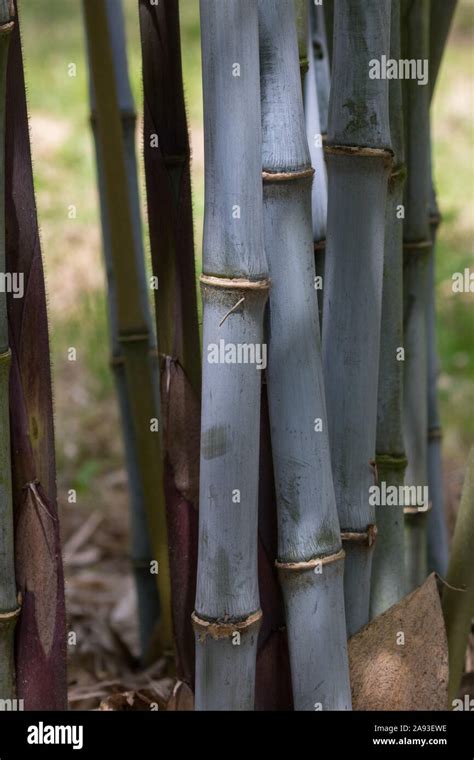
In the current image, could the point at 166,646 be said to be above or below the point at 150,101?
below

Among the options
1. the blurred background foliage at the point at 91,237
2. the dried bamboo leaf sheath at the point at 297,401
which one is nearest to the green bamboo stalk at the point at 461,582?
the dried bamboo leaf sheath at the point at 297,401

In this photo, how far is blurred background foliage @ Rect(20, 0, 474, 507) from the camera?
185cm

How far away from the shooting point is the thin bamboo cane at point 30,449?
0.67 m

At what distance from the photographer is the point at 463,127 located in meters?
2.51

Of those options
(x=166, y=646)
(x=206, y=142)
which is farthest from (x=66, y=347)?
(x=206, y=142)

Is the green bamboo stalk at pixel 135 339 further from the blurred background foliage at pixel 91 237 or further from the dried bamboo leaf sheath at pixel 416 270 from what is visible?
the blurred background foliage at pixel 91 237

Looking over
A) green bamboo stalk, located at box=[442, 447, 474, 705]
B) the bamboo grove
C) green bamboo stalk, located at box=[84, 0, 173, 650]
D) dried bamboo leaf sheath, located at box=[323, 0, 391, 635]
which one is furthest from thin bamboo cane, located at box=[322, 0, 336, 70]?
green bamboo stalk, located at box=[442, 447, 474, 705]

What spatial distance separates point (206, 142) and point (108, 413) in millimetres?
1350

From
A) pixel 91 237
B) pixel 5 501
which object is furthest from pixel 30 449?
pixel 91 237

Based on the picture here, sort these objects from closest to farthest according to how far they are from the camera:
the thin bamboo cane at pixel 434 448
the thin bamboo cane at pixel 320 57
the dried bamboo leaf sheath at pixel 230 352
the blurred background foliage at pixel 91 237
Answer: the dried bamboo leaf sheath at pixel 230 352 → the thin bamboo cane at pixel 320 57 → the thin bamboo cane at pixel 434 448 → the blurred background foliage at pixel 91 237

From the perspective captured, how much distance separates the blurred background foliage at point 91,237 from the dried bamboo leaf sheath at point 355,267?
0.77 m

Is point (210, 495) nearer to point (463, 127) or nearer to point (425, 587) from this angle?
point (425, 587)

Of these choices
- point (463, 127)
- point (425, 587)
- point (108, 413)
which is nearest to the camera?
point (425, 587)

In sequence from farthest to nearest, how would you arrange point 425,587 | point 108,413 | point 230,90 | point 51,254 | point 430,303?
1. point 51,254
2. point 108,413
3. point 430,303
4. point 425,587
5. point 230,90
